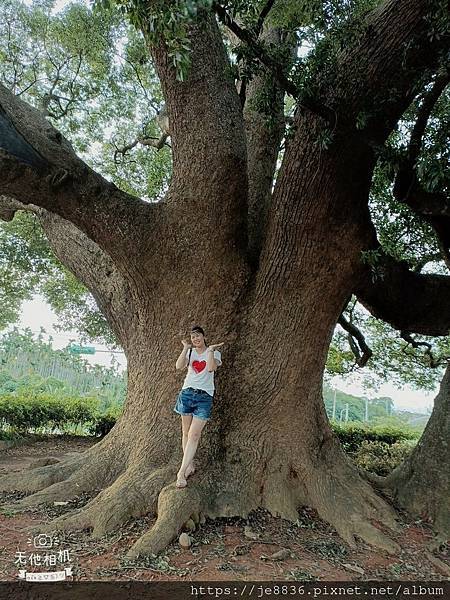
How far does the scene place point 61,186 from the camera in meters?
4.00

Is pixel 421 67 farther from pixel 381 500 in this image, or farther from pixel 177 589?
pixel 177 589

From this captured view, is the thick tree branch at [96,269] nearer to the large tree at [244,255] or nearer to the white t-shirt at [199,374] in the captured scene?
the large tree at [244,255]

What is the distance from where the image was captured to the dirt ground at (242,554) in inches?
119

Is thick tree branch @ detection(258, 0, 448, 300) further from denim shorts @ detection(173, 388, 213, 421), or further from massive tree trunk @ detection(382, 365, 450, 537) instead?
massive tree trunk @ detection(382, 365, 450, 537)

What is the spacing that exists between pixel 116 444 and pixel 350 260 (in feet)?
9.82

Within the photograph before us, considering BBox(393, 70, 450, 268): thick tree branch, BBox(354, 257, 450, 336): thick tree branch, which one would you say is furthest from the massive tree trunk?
BBox(393, 70, 450, 268): thick tree branch

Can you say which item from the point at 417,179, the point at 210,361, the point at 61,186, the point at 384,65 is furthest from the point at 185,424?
the point at 384,65

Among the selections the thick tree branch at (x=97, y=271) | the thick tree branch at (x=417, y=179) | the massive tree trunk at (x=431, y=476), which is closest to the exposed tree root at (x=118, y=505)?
the thick tree branch at (x=97, y=271)

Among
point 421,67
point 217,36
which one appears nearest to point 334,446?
point 421,67

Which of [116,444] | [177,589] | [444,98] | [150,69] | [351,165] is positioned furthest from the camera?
[150,69]

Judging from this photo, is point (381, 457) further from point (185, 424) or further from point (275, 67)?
point (275, 67)

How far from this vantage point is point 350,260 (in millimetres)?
4449

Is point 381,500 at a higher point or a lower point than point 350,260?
lower

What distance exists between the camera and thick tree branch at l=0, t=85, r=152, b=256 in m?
3.78
